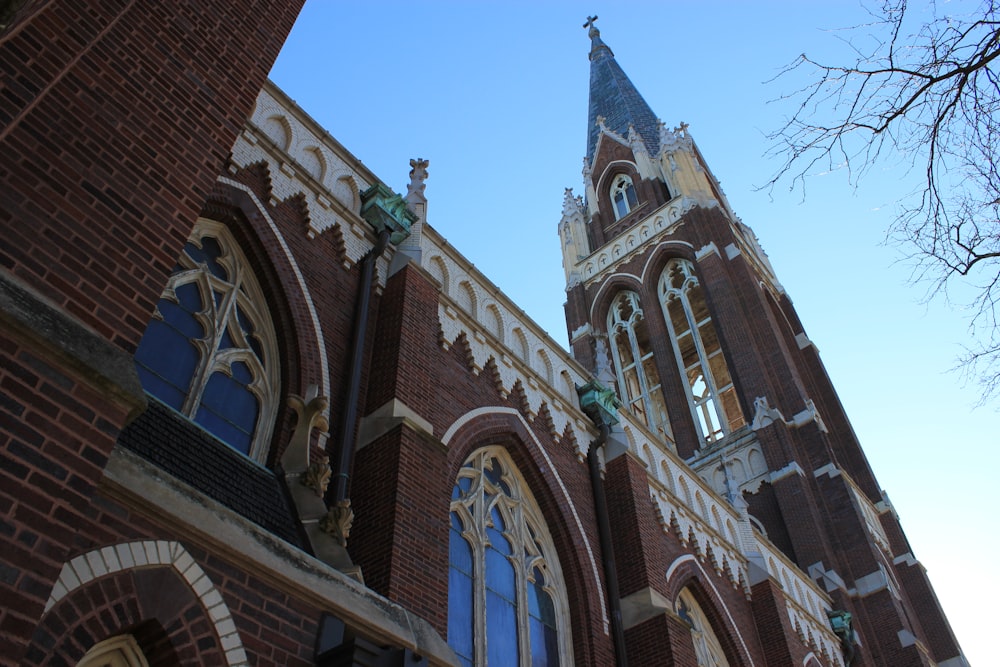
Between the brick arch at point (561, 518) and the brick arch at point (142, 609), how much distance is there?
21.2ft

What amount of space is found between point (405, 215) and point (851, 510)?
18.3m

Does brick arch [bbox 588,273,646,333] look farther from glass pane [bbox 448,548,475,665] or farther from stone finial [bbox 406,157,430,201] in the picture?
glass pane [bbox 448,548,475,665]

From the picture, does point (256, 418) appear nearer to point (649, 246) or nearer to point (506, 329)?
point (506, 329)

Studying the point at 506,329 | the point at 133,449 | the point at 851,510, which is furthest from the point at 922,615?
the point at 133,449

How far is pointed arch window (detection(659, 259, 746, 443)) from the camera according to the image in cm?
3023

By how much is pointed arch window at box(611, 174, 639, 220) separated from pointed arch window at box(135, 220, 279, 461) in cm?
3164

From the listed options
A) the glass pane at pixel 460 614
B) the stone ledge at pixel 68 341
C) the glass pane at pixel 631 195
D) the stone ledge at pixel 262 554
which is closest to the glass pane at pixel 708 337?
the glass pane at pixel 631 195

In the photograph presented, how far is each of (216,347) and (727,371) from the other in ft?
84.9

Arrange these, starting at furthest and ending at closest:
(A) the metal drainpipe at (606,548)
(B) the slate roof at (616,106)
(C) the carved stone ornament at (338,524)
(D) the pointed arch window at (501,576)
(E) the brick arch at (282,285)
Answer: (B) the slate roof at (616,106)
(A) the metal drainpipe at (606,548)
(D) the pointed arch window at (501,576)
(E) the brick arch at (282,285)
(C) the carved stone ornament at (338,524)

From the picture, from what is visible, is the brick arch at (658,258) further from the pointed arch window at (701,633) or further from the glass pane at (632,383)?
the pointed arch window at (701,633)

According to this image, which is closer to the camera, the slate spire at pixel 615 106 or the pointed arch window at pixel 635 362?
the pointed arch window at pixel 635 362

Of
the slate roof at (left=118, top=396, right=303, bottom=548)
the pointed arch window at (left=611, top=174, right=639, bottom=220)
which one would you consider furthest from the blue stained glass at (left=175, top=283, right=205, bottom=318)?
the pointed arch window at (left=611, top=174, right=639, bottom=220)

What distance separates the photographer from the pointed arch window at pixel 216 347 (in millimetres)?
7770

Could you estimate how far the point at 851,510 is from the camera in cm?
2427
